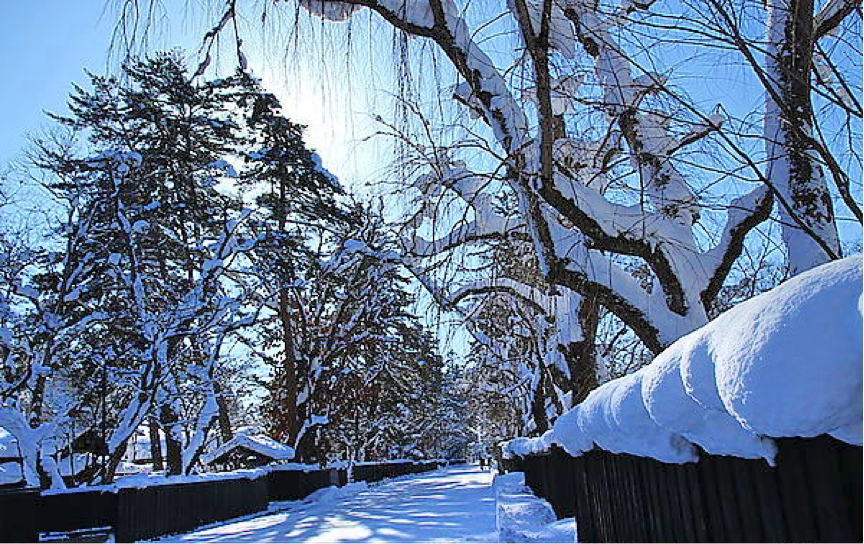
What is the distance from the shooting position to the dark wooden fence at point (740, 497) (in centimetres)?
150

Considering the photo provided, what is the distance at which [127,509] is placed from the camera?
12805 millimetres

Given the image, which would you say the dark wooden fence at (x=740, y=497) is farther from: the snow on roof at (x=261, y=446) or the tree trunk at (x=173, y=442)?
the snow on roof at (x=261, y=446)

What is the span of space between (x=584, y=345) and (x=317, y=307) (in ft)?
63.8

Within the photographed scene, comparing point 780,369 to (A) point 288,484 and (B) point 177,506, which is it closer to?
(B) point 177,506

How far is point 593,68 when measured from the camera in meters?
4.82

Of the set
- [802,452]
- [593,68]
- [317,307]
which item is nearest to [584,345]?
[593,68]

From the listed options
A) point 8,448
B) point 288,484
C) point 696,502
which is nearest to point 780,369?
point 696,502

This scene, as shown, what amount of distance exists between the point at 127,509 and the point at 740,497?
521 inches

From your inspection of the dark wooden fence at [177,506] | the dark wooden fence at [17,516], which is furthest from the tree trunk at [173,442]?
the dark wooden fence at [17,516]

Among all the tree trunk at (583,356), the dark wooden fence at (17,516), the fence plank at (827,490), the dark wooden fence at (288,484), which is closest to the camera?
the fence plank at (827,490)

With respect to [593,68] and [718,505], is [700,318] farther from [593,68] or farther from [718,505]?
[718,505]

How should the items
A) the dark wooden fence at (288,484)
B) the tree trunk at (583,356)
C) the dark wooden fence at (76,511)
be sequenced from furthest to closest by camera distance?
the dark wooden fence at (288,484) < the dark wooden fence at (76,511) < the tree trunk at (583,356)

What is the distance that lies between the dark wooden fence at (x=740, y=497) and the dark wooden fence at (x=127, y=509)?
380 inches

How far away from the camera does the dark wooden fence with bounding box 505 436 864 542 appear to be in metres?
1.50
